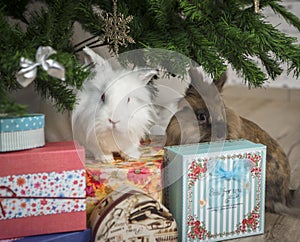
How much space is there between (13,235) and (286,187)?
2.06 feet

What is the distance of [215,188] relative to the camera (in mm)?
857

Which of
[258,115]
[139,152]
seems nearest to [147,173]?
[139,152]

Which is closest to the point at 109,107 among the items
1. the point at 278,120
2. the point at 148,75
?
the point at 148,75

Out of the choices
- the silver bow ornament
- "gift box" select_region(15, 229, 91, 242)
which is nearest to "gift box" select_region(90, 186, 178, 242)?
"gift box" select_region(15, 229, 91, 242)

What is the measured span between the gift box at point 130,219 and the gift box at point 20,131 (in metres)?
0.17

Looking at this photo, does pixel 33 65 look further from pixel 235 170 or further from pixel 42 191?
pixel 235 170

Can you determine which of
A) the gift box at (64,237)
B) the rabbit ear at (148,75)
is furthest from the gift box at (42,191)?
the rabbit ear at (148,75)

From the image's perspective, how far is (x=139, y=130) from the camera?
841 millimetres

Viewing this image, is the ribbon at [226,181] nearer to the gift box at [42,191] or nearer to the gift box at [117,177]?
the gift box at [117,177]

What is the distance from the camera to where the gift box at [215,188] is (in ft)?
2.73

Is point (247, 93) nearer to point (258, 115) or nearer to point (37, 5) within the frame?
point (258, 115)

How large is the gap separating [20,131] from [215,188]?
1.23ft

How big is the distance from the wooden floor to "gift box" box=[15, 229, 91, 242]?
0.30 metres

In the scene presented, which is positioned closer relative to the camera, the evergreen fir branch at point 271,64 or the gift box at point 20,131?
the gift box at point 20,131
